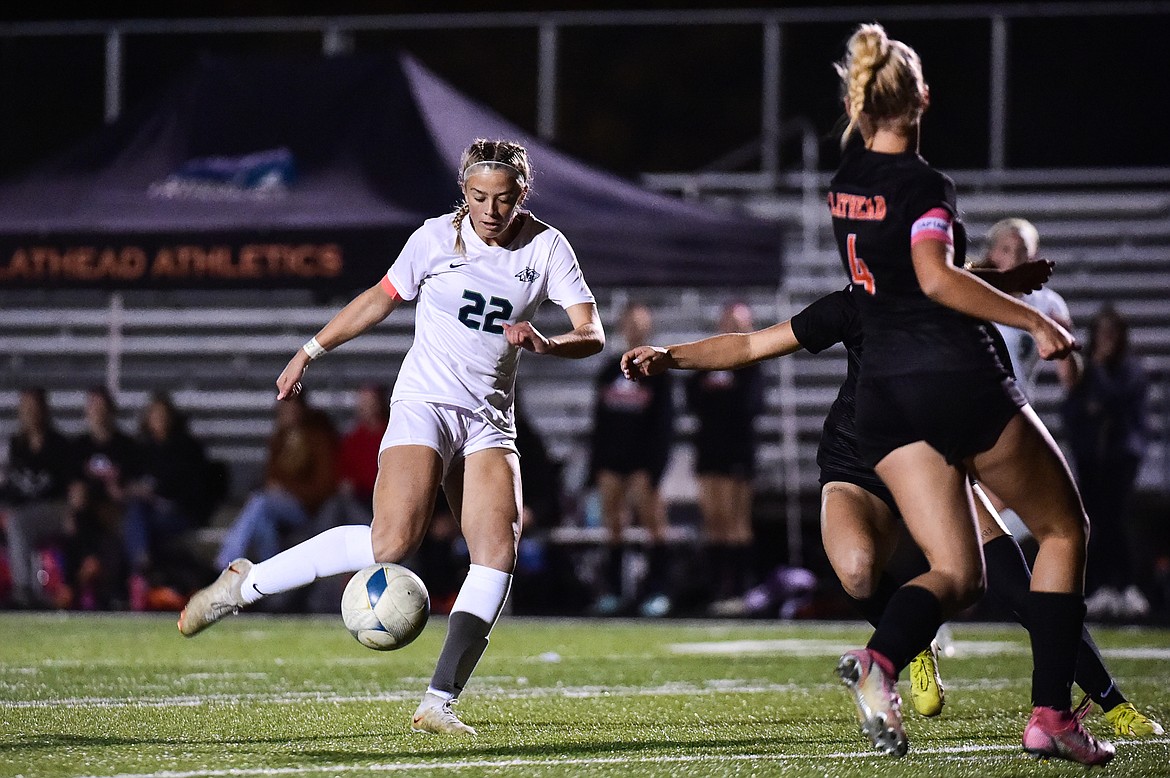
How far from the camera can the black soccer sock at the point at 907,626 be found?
4.90 m

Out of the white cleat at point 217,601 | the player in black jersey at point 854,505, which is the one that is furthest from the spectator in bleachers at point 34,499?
the player in black jersey at point 854,505

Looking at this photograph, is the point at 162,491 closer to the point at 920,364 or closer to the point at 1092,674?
the point at 1092,674

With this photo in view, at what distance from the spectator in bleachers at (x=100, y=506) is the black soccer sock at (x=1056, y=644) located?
9.66 meters

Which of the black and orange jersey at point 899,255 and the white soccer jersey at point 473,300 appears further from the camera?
the white soccer jersey at point 473,300

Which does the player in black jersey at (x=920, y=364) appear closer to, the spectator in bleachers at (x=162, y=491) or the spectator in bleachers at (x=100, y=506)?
the spectator in bleachers at (x=162, y=491)

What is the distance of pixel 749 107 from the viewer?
56.1ft

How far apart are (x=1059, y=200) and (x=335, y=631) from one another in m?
8.97

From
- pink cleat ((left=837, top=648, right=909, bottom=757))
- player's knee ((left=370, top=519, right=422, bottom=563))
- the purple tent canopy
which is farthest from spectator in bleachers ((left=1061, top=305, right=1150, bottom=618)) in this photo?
pink cleat ((left=837, top=648, right=909, bottom=757))

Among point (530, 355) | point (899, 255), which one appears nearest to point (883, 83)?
point (899, 255)

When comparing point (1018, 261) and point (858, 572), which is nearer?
point (858, 572)

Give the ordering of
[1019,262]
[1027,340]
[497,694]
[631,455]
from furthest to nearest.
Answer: [631,455], [1027,340], [1019,262], [497,694]

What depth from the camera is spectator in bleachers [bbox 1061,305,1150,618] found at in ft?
42.7

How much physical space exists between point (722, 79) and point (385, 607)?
37.7ft

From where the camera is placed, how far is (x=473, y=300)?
627 centimetres
